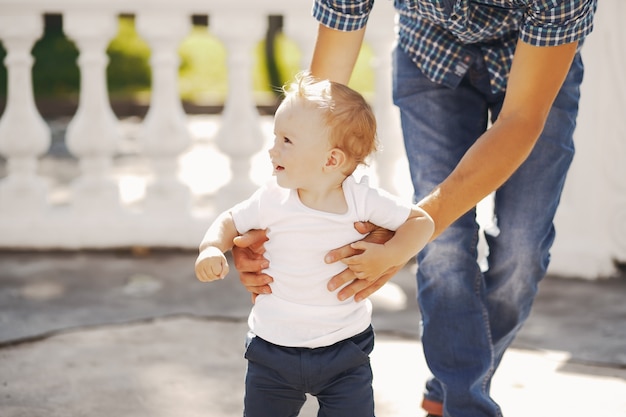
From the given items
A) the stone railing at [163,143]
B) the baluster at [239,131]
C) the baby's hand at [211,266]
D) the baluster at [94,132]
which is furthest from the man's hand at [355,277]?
the baluster at [94,132]

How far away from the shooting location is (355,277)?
7.65ft

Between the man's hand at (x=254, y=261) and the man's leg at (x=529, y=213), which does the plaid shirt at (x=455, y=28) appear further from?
the man's hand at (x=254, y=261)

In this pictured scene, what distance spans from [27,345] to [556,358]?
5.89ft

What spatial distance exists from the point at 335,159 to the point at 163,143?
2.66 m

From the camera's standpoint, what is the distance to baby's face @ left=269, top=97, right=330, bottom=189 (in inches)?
90.2

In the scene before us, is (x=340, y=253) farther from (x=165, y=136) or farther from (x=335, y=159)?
(x=165, y=136)

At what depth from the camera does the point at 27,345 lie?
3.62m

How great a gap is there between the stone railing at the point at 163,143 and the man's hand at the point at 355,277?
232 centimetres

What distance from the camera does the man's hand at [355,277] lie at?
91.2 inches

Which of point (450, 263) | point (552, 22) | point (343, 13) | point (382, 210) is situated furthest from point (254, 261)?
point (552, 22)

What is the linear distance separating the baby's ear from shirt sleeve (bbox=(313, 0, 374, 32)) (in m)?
0.52

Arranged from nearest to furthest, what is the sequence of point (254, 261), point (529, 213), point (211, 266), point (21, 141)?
point (211, 266)
point (254, 261)
point (529, 213)
point (21, 141)

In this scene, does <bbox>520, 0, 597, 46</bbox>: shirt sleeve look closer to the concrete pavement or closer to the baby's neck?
the baby's neck

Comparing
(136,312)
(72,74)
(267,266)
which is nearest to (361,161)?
(267,266)
